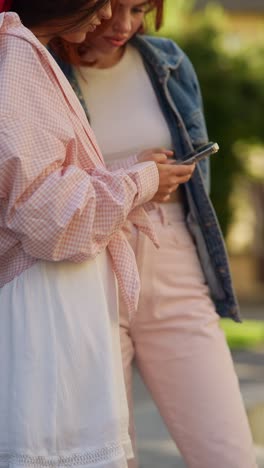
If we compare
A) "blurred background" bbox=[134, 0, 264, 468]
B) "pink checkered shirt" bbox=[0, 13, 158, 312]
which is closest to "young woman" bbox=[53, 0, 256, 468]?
"pink checkered shirt" bbox=[0, 13, 158, 312]

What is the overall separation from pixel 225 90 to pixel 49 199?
41.2ft

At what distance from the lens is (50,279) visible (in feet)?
9.09

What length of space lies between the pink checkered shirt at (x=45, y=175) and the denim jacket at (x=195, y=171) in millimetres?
661

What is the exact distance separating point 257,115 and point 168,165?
12.4 m

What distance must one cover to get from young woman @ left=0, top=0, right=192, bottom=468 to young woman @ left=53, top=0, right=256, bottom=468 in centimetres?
58

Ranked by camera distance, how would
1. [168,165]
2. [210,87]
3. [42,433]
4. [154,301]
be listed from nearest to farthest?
[42,433] < [168,165] < [154,301] < [210,87]

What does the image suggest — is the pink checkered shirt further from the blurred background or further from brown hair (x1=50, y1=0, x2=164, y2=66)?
the blurred background

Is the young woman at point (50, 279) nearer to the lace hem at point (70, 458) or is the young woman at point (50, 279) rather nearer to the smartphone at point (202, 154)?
the lace hem at point (70, 458)

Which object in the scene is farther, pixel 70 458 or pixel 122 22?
pixel 122 22

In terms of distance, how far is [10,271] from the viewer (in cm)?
283

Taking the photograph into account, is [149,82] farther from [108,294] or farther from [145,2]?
[108,294]

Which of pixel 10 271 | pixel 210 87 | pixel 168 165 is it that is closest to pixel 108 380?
pixel 10 271

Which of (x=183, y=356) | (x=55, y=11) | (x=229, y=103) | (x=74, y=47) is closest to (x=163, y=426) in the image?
(x=183, y=356)

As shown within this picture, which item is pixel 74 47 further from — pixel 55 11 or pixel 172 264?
pixel 172 264
